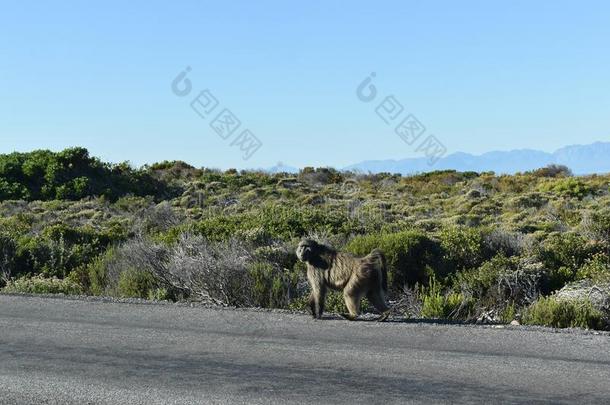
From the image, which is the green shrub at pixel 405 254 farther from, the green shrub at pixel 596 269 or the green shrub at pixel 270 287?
the green shrub at pixel 596 269

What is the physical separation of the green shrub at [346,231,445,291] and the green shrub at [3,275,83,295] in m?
4.82

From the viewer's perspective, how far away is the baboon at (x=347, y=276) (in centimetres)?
959

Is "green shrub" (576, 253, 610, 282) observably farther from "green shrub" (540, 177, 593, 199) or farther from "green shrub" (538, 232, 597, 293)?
"green shrub" (540, 177, 593, 199)

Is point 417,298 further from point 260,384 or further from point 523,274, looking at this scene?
point 260,384

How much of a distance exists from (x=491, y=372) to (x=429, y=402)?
1155mm

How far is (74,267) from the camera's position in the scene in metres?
15.4

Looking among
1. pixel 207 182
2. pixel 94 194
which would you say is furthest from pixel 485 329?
pixel 207 182

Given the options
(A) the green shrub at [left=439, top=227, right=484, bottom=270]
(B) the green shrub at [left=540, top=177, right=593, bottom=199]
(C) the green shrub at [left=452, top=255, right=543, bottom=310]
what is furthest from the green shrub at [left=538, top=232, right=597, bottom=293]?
(B) the green shrub at [left=540, top=177, right=593, bottom=199]

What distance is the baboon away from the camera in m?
9.59

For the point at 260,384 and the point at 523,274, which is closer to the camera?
the point at 260,384

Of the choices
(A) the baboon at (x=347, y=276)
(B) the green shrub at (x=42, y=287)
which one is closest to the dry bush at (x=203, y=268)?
(B) the green shrub at (x=42, y=287)

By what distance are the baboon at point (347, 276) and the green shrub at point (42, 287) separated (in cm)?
519

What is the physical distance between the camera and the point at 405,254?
44.9ft

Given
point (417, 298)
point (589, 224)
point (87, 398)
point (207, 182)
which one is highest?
point (207, 182)
